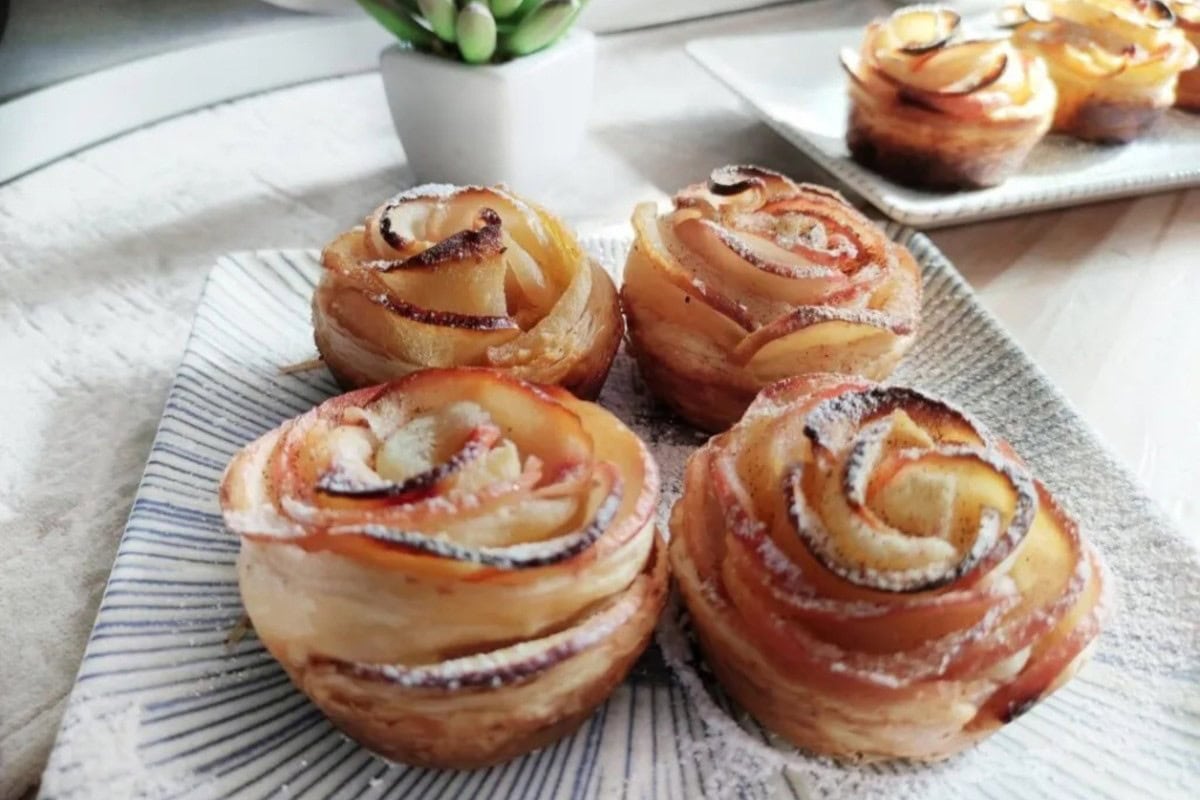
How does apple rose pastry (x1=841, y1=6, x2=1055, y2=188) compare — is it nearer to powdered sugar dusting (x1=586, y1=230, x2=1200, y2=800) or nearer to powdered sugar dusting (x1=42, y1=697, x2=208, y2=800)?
powdered sugar dusting (x1=586, y1=230, x2=1200, y2=800)

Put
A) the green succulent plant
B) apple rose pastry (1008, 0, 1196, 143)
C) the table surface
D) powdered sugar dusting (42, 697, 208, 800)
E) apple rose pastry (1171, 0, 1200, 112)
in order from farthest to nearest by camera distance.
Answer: apple rose pastry (1171, 0, 1200, 112), apple rose pastry (1008, 0, 1196, 143), the green succulent plant, the table surface, powdered sugar dusting (42, 697, 208, 800)

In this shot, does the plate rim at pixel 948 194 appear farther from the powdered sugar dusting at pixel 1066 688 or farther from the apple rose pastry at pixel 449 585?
the apple rose pastry at pixel 449 585

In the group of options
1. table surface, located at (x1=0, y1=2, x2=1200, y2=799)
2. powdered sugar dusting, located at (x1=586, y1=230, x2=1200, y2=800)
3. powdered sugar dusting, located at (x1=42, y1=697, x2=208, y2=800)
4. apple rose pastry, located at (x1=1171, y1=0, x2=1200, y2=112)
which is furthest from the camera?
apple rose pastry, located at (x1=1171, y1=0, x2=1200, y2=112)

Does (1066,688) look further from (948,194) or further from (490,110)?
(490,110)

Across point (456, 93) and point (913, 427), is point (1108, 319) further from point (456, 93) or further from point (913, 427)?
point (456, 93)

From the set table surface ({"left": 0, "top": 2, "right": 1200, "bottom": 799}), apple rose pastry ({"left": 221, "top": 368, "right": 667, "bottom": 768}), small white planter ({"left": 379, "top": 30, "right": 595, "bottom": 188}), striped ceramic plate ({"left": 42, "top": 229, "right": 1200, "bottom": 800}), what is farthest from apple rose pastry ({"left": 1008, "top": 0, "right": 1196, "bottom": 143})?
apple rose pastry ({"left": 221, "top": 368, "right": 667, "bottom": 768})

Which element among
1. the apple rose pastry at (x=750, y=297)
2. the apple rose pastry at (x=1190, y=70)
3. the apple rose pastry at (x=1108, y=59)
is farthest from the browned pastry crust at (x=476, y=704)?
the apple rose pastry at (x=1190, y=70)
